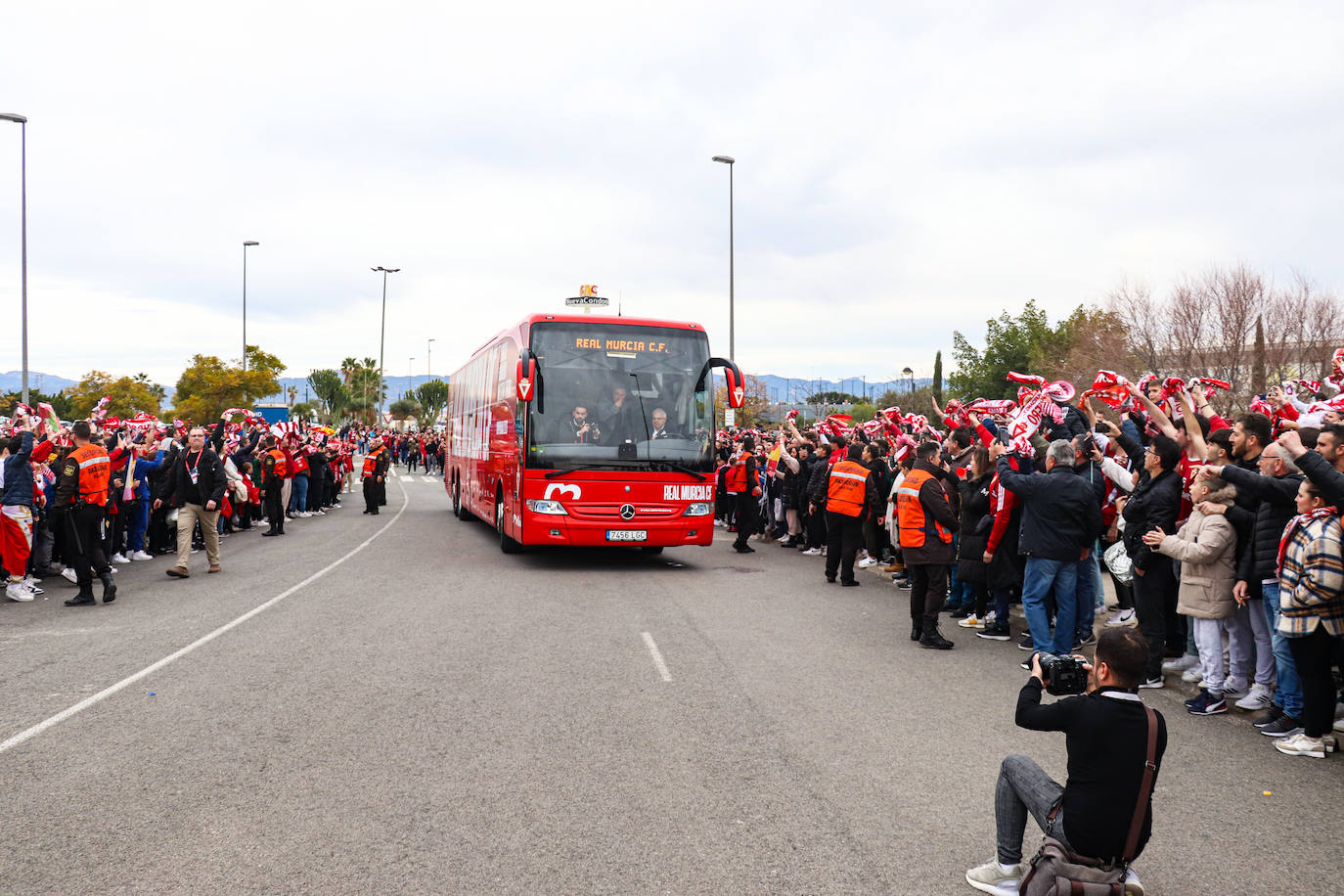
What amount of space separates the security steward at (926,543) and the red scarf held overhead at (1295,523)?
305 centimetres

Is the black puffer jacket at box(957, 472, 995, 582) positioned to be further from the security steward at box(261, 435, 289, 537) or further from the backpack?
the security steward at box(261, 435, 289, 537)

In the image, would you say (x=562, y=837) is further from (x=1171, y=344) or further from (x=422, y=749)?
(x=1171, y=344)

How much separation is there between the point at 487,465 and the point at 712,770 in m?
12.7

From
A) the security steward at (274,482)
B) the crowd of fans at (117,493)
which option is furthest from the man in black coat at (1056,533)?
the security steward at (274,482)

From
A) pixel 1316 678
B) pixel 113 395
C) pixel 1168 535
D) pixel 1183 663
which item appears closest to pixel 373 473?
pixel 1183 663

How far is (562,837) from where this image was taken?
4.31 metres

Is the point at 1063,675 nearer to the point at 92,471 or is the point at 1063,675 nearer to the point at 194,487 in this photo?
the point at 92,471

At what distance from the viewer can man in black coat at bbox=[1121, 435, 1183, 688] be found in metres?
7.45

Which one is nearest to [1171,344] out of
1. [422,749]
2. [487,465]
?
[487,465]

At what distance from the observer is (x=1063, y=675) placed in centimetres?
356

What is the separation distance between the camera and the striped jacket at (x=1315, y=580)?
219 inches

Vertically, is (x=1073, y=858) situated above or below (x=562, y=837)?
above

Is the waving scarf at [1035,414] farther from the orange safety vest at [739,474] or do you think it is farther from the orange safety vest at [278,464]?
the orange safety vest at [278,464]

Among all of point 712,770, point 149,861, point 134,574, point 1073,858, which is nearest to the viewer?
point 1073,858
